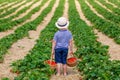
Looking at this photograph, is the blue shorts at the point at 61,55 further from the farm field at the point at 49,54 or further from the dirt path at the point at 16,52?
the dirt path at the point at 16,52

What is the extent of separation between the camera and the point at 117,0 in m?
54.8

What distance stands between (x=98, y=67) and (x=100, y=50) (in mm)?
3674

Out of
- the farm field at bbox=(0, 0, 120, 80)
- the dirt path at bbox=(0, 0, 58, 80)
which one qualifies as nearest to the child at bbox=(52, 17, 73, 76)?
the farm field at bbox=(0, 0, 120, 80)

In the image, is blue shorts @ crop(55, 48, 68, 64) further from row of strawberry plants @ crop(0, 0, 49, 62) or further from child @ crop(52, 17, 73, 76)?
row of strawberry plants @ crop(0, 0, 49, 62)

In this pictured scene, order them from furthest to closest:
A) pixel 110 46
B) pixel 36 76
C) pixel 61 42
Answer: pixel 110 46 → pixel 61 42 → pixel 36 76

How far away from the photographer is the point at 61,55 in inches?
506

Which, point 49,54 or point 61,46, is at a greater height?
point 61,46

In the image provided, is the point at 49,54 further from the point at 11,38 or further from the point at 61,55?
the point at 11,38

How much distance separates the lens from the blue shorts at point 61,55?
41.8 feet

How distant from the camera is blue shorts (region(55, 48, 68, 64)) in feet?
41.8

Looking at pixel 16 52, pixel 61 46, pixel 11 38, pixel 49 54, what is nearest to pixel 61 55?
pixel 61 46

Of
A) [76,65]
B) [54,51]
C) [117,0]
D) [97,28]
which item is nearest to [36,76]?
[54,51]

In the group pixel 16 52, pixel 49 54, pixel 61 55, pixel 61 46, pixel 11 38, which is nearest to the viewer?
pixel 61 46

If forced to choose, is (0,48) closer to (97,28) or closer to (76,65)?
(76,65)
